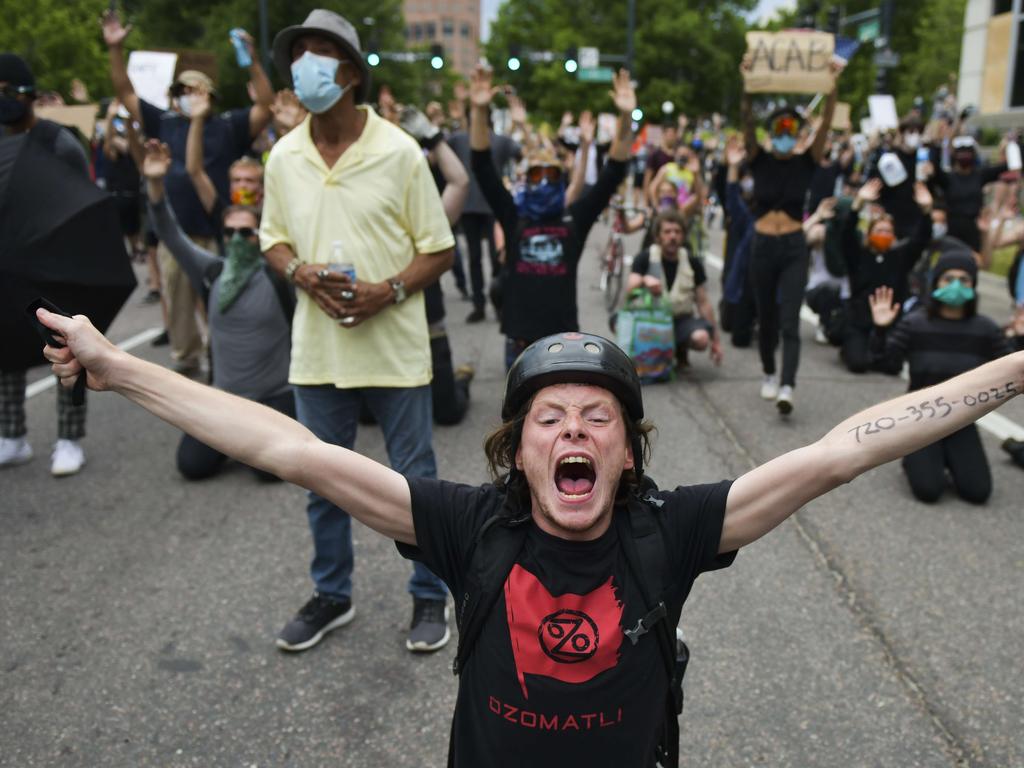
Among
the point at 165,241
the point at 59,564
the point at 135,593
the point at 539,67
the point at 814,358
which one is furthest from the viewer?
the point at 539,67

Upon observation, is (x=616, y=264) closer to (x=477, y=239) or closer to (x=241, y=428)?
(x=477, y=239)

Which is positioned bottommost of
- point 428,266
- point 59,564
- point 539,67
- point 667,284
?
point 59,564

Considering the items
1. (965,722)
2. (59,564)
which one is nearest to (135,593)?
(59,564)

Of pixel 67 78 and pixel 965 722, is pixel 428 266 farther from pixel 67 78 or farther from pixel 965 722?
pixel 67 78

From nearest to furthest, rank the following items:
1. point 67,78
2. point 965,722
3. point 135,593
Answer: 1. point 965,722
2. point 135,593
3. point 67,78

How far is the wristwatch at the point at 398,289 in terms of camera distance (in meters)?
3.55

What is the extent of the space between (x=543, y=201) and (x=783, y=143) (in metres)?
1.93

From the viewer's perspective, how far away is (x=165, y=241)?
5660 millimetres

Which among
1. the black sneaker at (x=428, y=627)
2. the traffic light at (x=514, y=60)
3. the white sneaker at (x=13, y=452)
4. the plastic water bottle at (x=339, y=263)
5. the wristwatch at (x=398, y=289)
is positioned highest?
the traffic light at (x=514, y=60)

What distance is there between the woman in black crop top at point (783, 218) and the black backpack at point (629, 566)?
16.0ft

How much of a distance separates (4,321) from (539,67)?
2189 inches

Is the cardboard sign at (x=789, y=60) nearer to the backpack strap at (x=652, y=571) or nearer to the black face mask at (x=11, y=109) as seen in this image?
the black face mask at (x=11, y=109)

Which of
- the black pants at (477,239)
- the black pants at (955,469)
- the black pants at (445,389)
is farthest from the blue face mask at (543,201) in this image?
the black pants at (477,239)

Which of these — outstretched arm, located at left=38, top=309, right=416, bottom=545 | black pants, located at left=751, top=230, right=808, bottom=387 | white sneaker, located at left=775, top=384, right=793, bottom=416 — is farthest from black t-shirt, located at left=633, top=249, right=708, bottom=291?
outstretched arm, located at left=38, top=309, right=416, bottom=545
